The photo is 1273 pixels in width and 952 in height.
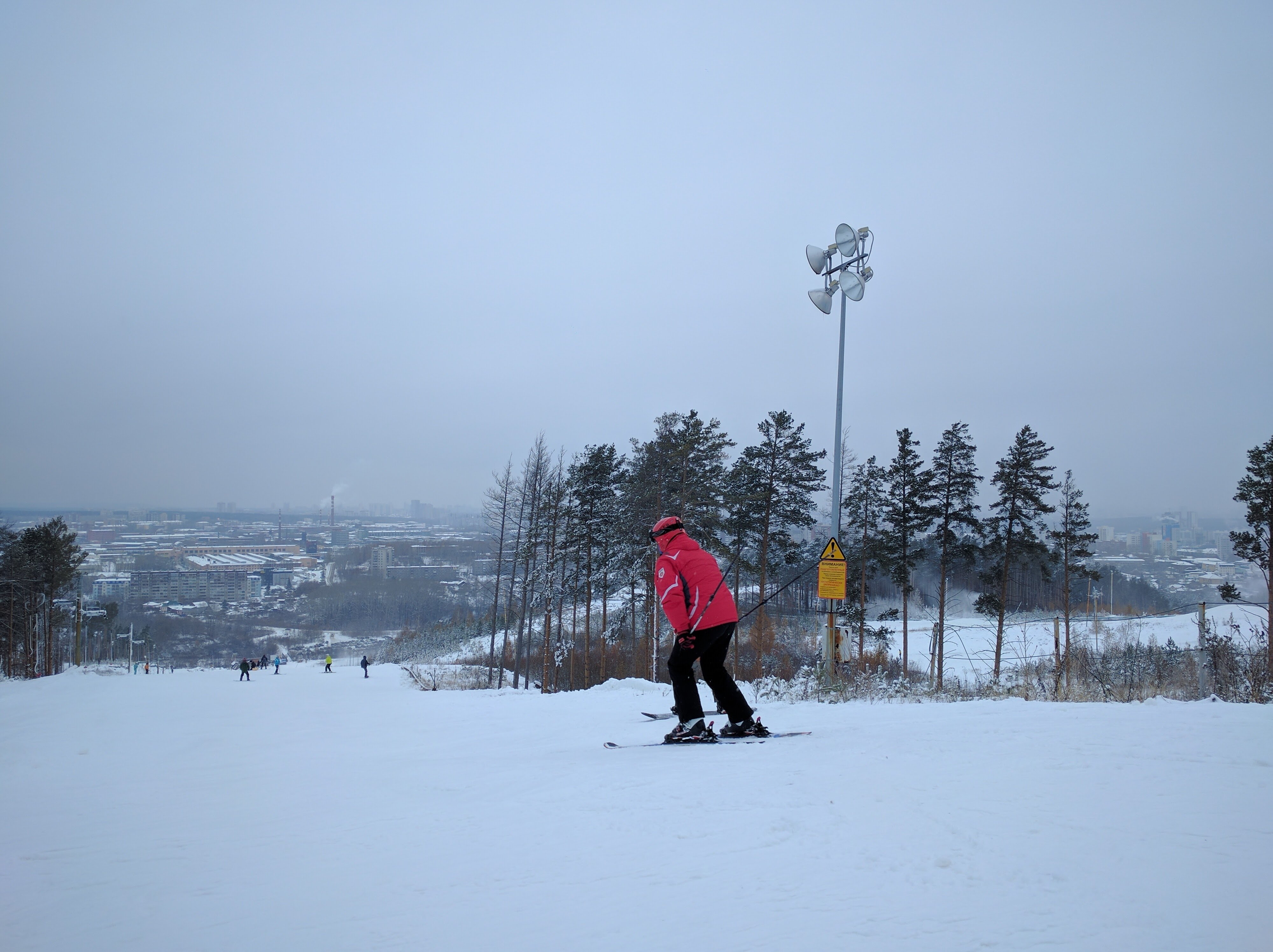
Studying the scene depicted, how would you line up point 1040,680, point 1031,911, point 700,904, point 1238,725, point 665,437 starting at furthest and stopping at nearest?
point 665,437 → point 1040,680 → point 1238,725 → point 700,904 → point 1031,911

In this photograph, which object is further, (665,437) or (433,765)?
(665,437)

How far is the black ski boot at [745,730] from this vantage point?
519 centimetres

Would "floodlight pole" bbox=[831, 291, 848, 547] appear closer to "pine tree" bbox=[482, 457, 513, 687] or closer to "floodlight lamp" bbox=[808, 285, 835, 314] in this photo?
"floodlight lamp" bbox=[808, 285, 835, 314]

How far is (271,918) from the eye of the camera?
2182 mm

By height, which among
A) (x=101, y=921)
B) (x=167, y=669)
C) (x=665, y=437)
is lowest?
(x=167, y=669)

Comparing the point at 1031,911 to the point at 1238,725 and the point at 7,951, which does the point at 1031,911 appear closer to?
the point at 7,951

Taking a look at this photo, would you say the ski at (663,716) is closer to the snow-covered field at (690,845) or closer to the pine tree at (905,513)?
the snow-covered field at (690,845)

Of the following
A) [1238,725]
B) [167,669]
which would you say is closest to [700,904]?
[1238,725]

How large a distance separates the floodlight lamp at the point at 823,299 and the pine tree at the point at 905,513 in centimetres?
1891

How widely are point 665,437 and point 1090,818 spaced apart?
22542mm

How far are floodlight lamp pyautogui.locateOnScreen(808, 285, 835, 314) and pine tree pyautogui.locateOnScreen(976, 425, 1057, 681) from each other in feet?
68.9

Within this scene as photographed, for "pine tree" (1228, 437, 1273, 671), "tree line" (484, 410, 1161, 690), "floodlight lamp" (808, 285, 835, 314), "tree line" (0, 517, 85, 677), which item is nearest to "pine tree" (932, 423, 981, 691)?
"tree line" (484, 410, 1161, 690)

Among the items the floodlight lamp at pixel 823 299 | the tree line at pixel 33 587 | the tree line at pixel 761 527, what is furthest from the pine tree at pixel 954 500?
the tree line at pixel 33 587

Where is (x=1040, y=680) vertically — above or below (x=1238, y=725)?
below
